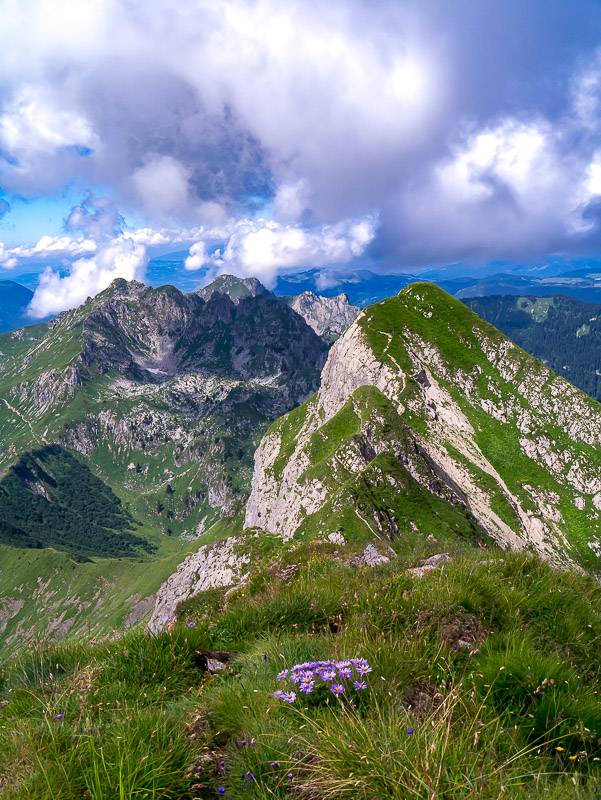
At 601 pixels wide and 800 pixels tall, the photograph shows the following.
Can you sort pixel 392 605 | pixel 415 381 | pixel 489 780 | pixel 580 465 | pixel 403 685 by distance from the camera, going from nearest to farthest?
1. pixel 489 780
2. pixel 403 685
3. pixel 392 605
4. pixel 580 465
5. pixel 415 381

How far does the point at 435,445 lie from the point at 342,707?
133001mm

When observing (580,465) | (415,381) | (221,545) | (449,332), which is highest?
(449,332)

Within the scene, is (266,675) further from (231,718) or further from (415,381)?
(415,381)

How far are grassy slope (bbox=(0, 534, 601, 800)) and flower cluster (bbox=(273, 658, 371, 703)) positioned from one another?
0.15m

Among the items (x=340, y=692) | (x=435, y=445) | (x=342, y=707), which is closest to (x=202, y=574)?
(x=435, y=445)

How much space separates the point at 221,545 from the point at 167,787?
92259mm

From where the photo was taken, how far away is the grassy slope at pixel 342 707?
351 centimetres

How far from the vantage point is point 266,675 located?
548cm

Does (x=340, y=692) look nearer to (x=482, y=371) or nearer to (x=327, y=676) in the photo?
(x=327, y=676)

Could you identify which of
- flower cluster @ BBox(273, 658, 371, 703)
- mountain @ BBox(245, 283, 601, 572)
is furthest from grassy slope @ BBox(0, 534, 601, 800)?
mountain @ BBox(245, 283, 601, 572)

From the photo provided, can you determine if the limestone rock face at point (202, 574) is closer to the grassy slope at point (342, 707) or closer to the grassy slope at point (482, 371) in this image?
the grassy slope at point (342, 707)

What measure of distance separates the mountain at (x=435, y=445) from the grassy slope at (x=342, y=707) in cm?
7550

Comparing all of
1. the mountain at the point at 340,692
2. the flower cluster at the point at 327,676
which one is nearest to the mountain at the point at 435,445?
the mountain at the point at 340,692

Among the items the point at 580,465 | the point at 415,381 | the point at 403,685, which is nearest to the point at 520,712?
the point at 403,685
